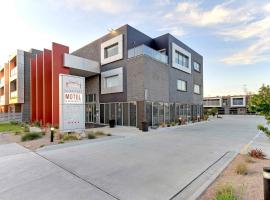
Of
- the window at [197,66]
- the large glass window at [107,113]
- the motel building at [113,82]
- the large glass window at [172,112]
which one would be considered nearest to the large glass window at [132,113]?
the motel building at [113,82]

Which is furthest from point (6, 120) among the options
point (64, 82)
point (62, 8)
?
point (62, 8)

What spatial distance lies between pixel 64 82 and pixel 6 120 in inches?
867

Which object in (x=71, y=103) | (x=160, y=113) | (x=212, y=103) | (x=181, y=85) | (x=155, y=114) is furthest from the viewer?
(x=212, y=103)

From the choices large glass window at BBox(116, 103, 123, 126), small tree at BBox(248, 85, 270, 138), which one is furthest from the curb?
large glass window at BBox(116, 103, 123, 126)

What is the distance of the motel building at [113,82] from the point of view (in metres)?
18.8

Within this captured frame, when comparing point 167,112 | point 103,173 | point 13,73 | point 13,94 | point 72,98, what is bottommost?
point 103,173

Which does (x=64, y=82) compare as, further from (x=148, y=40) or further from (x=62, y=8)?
(x=148, y=40)

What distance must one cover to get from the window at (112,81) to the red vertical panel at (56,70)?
18.7 ft

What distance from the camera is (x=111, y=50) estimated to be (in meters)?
24.0

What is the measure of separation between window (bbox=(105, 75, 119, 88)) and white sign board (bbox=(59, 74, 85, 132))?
28.5 ft

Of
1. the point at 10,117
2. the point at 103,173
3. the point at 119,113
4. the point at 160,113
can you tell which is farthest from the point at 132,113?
the point at 10,117

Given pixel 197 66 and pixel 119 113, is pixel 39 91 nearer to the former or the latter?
pixel 119 113

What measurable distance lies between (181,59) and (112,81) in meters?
12.2

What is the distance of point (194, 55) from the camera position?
32844 mm
